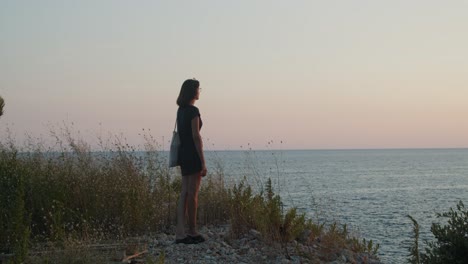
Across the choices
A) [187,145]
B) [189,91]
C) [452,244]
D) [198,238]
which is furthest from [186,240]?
[452,244]

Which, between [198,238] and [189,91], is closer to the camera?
[189,91]

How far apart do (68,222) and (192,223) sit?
6.66 feet

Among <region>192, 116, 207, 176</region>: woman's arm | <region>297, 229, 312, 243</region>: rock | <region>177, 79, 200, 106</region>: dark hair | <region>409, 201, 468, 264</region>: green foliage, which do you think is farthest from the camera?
<region>297, 229, 312, 243</region>: rock

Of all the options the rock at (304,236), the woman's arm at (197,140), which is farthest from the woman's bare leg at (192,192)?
the rock at (304,236)

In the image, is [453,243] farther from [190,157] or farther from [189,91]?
[189,91]

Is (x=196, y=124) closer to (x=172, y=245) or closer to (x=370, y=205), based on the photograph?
(x=172, y=245)

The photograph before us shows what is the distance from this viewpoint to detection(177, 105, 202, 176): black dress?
8.02 meters

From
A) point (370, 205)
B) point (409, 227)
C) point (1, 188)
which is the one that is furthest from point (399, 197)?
point (1, 188)

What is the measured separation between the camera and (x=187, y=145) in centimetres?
814

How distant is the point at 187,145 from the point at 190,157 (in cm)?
20

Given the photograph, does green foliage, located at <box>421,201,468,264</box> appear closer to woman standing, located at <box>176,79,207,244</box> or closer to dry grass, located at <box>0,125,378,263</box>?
dry grass, located at <box>0,125,378,263</box>

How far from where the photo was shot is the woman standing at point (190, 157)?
8031 mm

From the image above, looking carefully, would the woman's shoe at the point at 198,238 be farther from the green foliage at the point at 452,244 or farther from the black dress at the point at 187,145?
the green foliage at the point at 452,244

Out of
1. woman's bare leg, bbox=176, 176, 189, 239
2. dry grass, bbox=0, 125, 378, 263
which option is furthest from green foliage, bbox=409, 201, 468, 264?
woman's bare leg, bbox=176, 176, 189, 239
